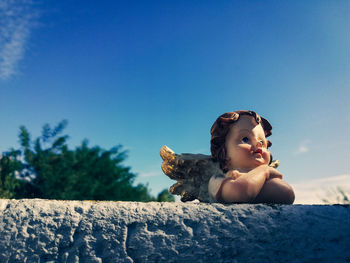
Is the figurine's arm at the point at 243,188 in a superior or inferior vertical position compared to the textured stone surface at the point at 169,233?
superior

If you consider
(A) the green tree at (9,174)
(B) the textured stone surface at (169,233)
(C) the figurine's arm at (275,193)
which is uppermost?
(A) the green tree at (9,174)

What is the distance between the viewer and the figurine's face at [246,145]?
2.30m

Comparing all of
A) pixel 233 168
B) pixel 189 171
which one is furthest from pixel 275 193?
pixel 189 171

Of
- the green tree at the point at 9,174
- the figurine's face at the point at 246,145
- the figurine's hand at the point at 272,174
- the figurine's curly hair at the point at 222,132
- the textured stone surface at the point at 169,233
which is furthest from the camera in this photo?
the green tree at the point at 9,174

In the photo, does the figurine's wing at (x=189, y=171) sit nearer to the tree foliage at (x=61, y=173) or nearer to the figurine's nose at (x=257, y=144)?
the figurine's nose at (x=257, y=144)

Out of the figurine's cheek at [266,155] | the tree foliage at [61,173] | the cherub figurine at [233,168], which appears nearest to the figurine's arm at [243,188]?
the cherub figurine at [233,168]

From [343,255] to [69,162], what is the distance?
10.4 m

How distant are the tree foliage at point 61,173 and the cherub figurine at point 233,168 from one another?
7608 millimetres

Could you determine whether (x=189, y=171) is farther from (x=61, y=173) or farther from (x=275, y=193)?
(x=61, y=173)

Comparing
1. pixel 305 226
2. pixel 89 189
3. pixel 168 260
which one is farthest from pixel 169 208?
pixel 89 189

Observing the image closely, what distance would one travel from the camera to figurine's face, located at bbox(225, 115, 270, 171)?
7.54ft

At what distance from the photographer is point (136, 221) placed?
1429 mm

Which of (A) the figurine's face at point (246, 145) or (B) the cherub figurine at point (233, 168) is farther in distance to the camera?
(A) the figurine's face at point (246, 145)

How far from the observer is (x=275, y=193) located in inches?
79.4
